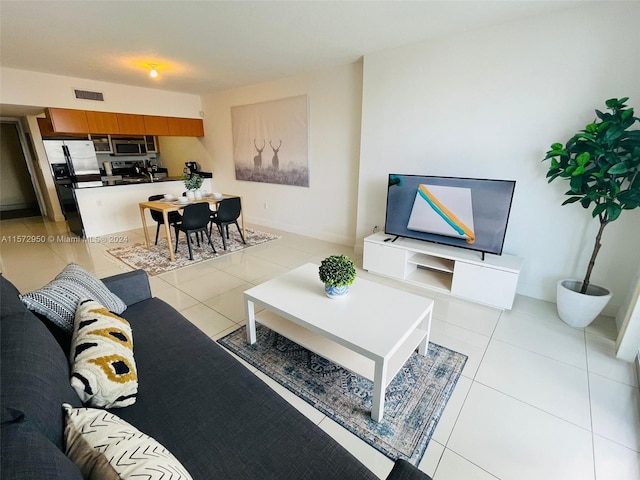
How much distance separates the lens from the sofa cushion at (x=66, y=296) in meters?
1.37

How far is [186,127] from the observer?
6.02m

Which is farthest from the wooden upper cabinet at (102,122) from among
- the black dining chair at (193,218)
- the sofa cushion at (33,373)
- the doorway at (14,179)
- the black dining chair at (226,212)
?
the sofa cushion at (33,373)

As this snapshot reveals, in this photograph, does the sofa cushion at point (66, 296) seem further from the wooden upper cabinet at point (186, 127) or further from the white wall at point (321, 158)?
the wooden upper cabinet at point (186, 127)

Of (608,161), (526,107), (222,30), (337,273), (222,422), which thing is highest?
(222,30)

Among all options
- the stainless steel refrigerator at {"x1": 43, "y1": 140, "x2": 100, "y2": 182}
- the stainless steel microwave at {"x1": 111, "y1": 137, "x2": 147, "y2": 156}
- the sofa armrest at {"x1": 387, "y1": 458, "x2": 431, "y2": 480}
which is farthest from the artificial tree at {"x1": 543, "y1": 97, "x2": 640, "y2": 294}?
the stainless steel microwave at {"x1": 111, "y1": 137, "x2": 147, "y2": 156}

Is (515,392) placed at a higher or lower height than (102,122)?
lower

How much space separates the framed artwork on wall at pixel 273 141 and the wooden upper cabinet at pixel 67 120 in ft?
7.66

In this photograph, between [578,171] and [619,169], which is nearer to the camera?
[619,169]

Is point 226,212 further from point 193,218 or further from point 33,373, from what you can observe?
point 33,373

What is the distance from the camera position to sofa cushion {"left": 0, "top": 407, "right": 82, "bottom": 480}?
0.58 metres

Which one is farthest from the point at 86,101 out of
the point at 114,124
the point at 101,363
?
the point at 101,363

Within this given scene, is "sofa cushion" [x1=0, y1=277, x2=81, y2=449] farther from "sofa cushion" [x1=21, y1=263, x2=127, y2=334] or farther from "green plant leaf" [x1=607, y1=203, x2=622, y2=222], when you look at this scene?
"green plant leaf" [x1=607, y1=203, x2=622, y2=222]

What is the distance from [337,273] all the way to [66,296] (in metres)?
1.45

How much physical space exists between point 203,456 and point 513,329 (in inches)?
96.9
